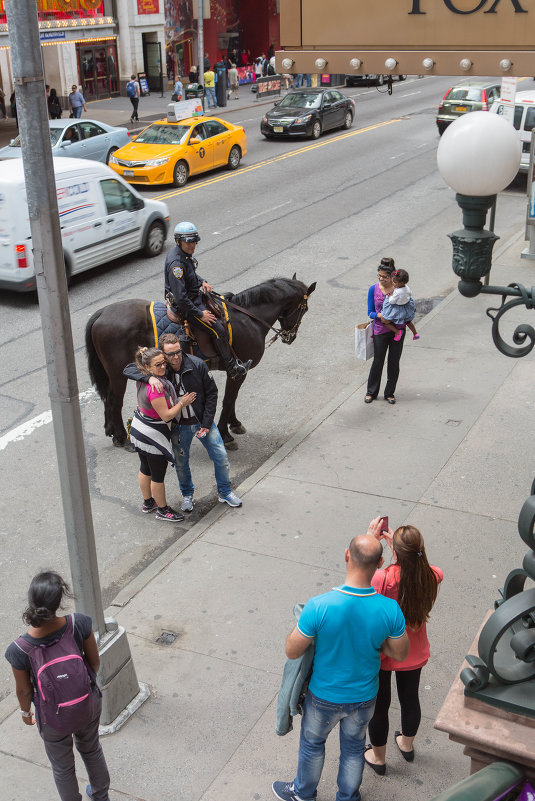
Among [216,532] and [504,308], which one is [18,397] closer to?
[216,532]

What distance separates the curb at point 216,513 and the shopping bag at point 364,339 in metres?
0.70

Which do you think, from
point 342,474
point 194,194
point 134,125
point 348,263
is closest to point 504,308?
point 342,474

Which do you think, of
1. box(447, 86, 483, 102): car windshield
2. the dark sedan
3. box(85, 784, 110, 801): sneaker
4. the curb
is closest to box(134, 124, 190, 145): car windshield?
the dark sedan

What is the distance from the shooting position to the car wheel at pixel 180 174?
22561 millimetres

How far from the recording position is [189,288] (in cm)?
899

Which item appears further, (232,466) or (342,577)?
(232,466)

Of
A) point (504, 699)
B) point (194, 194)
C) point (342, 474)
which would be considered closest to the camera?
point (504, 699)

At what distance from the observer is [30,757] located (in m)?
5.45

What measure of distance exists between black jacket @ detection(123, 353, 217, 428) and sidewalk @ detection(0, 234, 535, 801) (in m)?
1.04

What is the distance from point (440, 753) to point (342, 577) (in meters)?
1.95

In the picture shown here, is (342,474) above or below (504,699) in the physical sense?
below

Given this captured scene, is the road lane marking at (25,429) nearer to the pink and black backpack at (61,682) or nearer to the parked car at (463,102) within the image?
the pink and black backpack at (61,682)

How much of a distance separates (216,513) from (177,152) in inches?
637

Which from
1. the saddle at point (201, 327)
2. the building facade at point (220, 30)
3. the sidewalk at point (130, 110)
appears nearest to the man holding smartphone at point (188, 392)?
the saddle at point (201, 327)
